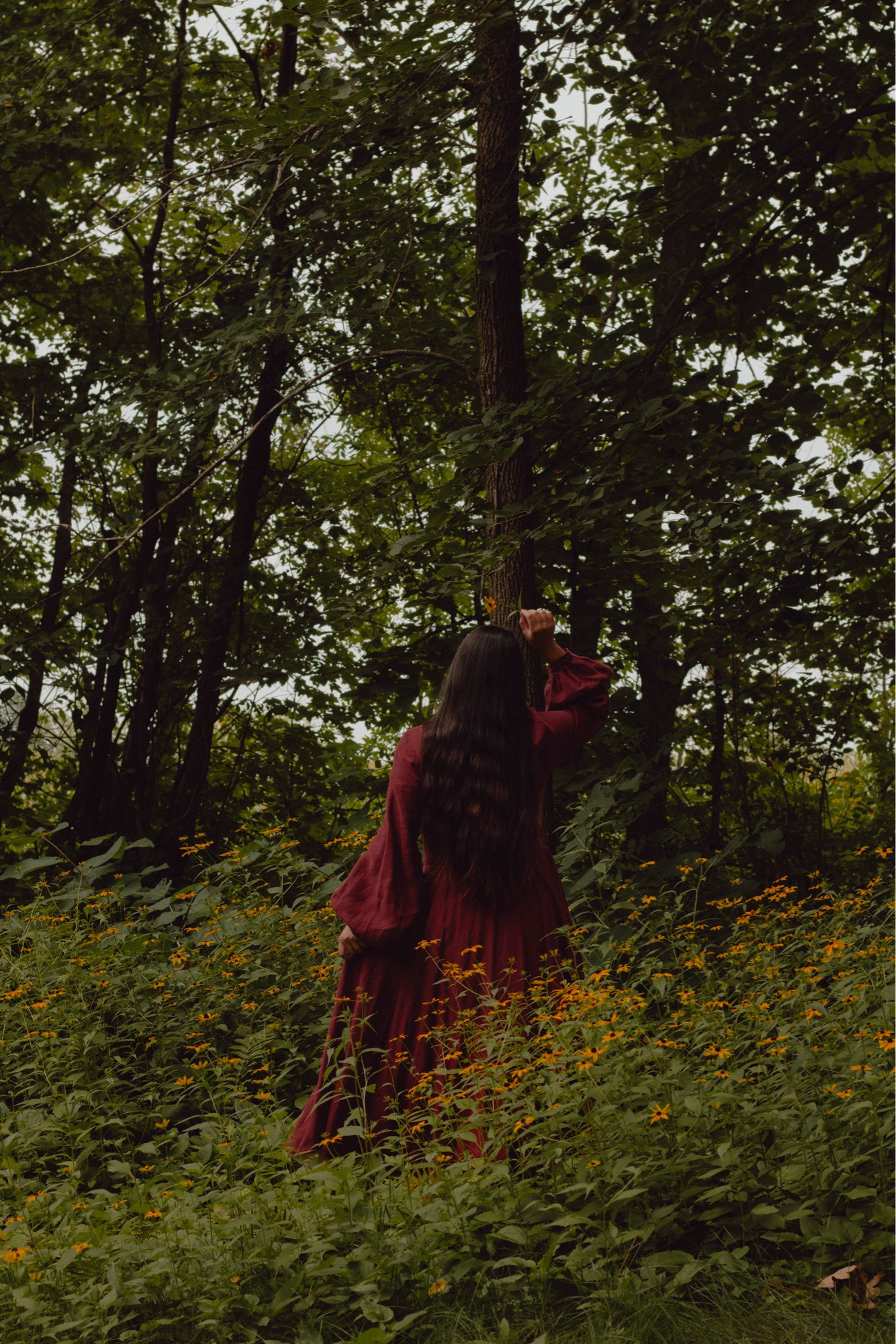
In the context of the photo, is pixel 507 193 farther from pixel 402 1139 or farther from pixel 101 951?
pixel 402 1139

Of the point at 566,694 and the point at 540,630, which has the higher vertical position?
the point at 540,630

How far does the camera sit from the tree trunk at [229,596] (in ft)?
25.7

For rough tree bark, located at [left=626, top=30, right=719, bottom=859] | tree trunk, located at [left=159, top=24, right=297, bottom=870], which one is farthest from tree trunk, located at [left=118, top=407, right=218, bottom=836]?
rough tree bark, located at [left=626, top=30, right=719, bottom=859]

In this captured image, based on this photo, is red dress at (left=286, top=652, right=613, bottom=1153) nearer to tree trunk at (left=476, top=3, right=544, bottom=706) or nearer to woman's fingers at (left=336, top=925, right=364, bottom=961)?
woman's fingers at (left=336, top=925, right=364, bottom=961)

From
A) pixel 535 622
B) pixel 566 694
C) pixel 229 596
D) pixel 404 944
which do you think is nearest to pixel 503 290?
pixel 535 622

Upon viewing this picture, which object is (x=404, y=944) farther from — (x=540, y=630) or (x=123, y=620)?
(x=123, y=620)

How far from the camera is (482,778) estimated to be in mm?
3479

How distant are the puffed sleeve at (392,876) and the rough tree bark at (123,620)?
15.3ft

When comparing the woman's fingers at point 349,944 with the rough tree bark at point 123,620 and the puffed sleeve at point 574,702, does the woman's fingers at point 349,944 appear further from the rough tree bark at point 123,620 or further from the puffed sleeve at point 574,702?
the rough tree bark at point 123,620

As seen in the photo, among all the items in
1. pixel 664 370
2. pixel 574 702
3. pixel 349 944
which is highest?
pixel 664 370

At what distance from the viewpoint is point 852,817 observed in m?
9.10

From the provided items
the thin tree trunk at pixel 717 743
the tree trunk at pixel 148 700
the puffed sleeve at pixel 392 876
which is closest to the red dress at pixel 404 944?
the puffed sleeve at pixel 392 876

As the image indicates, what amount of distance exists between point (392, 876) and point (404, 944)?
0.87ft

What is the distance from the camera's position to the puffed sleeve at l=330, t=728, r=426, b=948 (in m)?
3.47
